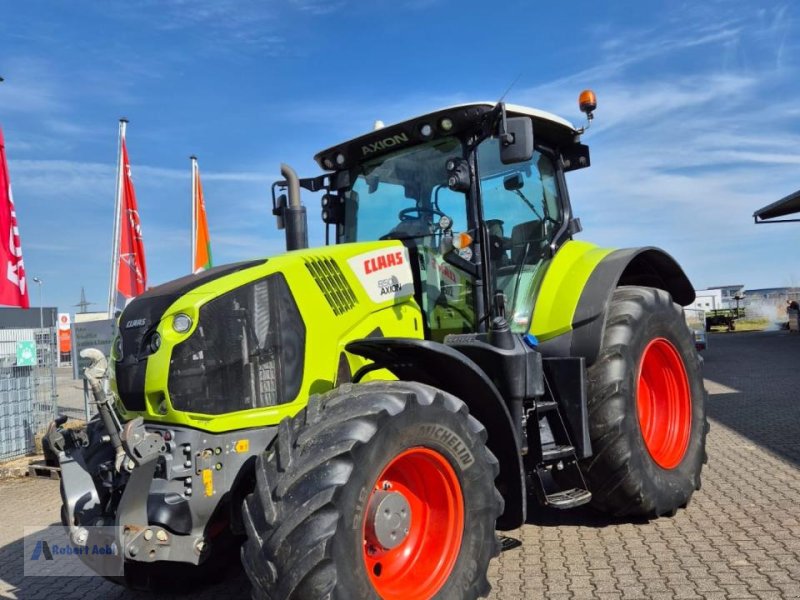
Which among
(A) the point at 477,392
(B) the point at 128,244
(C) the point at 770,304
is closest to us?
(A) the point at 477,392

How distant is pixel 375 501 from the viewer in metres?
3.17

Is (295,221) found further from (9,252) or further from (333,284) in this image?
(9,252)

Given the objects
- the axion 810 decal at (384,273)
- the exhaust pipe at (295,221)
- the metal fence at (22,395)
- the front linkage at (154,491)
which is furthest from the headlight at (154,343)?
the metal fence at (22,395)

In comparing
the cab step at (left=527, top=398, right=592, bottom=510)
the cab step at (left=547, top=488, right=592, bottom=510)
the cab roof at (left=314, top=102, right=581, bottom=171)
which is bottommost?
the cab step at (left=547, top=488, right=592, bottom=510)

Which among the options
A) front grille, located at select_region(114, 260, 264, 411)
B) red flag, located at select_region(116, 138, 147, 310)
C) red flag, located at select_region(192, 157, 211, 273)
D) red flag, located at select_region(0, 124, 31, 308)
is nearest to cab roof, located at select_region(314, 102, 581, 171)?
front grille, located at select_region(114, 260, 264, 411)

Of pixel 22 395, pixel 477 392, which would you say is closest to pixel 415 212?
pixel 477 392

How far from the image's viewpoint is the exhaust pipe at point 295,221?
15.5 ft

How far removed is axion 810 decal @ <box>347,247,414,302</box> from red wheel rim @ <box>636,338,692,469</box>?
2.07m

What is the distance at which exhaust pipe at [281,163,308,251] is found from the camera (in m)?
4.73

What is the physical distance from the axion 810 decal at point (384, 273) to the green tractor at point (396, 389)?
0.01m

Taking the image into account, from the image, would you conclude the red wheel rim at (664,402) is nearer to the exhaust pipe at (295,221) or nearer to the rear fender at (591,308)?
the rear fender at (591,308)

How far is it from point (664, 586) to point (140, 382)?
282cm

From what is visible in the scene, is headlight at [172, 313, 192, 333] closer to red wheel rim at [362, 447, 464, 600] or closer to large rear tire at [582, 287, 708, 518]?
red wheel rim at [362, 447, 464, 600]

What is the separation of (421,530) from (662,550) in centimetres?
172
